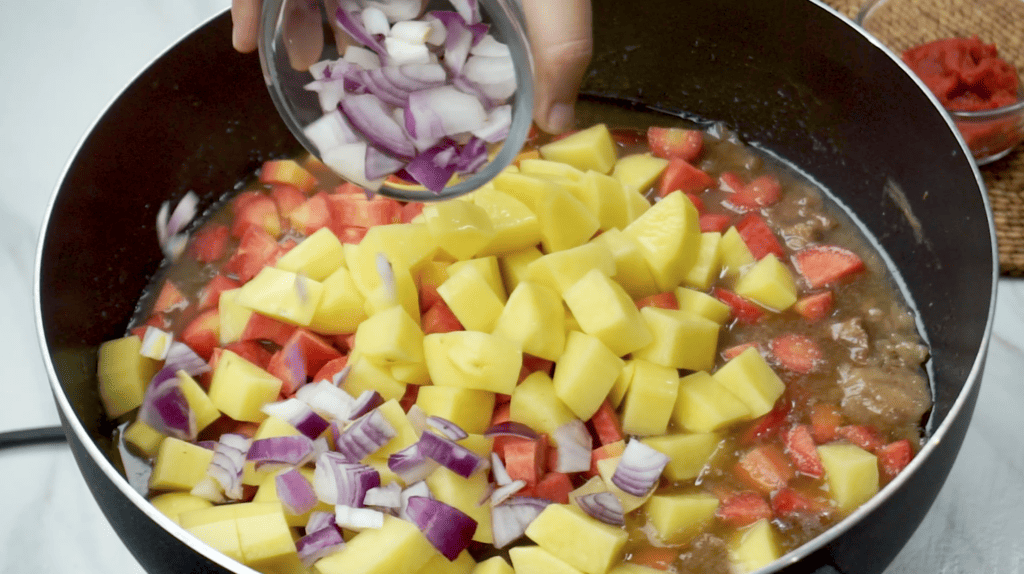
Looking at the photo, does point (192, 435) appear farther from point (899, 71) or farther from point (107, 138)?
point (899, 71)

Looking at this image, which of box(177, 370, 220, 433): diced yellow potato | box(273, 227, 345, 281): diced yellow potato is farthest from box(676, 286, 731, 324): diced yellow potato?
box(177, 370, 220, 433): diced yellow potato

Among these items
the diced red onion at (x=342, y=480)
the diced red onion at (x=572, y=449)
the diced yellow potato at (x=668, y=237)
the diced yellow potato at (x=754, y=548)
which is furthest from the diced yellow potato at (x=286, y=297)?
the diced yellow potato at (x=754, y=548)

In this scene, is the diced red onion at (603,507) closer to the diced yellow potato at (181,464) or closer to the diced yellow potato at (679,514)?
the diced yellow potato at (679,514)

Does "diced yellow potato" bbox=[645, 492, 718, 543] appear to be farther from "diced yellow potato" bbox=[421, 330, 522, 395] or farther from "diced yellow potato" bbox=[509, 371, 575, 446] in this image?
"diced yellow potato" bbox=[421, 330, 522, 395]

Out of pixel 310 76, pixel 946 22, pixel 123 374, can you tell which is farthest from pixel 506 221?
pixel 946 22

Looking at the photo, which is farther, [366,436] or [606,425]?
[606,425]

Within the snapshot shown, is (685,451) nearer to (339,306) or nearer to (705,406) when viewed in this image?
(705,406)

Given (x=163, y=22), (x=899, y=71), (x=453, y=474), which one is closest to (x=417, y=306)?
(x=453, y=474)

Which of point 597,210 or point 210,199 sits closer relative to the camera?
point 597,210
